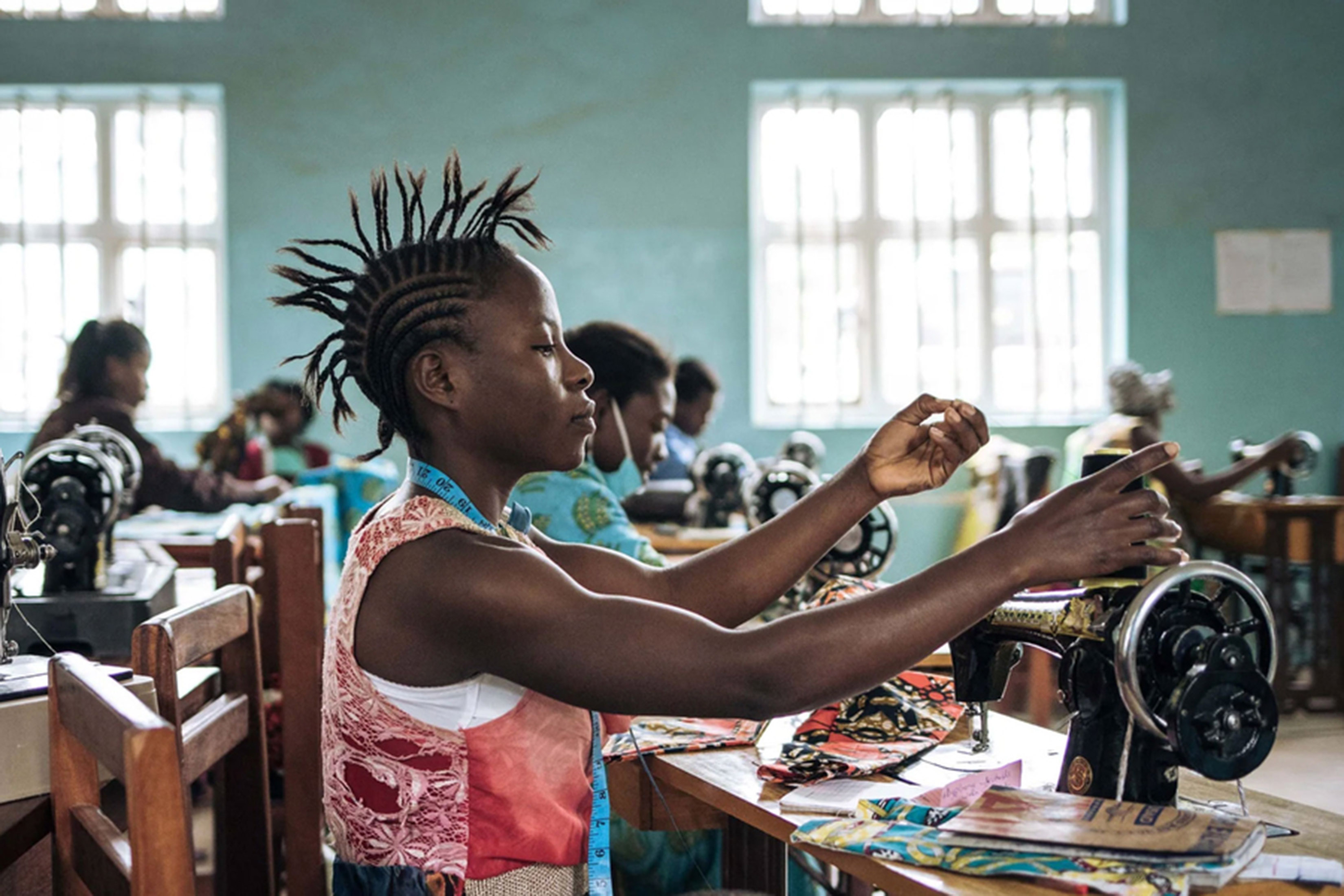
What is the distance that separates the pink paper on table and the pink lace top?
37cm

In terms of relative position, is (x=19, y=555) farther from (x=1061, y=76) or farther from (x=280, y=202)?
(x=1061, y=76)

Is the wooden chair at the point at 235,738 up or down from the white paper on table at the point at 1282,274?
down

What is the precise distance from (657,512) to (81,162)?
449cm

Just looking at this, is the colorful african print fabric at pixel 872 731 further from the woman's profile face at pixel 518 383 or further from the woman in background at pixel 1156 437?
the woman in background at pixel 1156 437

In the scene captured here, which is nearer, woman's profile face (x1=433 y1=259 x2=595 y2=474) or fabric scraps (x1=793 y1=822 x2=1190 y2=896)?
fabric scraps (x1=793 y1=822 x2=1190 y2=896)

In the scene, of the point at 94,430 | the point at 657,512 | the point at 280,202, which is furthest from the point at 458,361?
the point at 280,202

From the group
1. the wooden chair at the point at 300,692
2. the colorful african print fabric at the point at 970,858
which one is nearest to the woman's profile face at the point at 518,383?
the colorful african print fabric at the point at 970,858

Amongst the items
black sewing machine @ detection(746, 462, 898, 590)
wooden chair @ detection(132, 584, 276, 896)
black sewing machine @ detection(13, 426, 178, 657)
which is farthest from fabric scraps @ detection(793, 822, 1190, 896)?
black sewing machine @ detection(13, 426, 178, 657)

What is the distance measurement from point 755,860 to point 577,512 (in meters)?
0.87

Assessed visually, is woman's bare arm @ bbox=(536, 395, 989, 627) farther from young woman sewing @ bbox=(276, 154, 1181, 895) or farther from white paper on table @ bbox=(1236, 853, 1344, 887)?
white paper on table @ bbox=(1236, 853, 1344, 887)

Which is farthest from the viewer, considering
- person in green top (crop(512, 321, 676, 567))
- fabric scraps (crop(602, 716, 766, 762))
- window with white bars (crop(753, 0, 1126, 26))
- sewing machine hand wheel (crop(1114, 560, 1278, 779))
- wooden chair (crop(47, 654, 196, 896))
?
window with white bars (crop(753, 0, 1126, 26))

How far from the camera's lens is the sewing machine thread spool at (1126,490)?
118 centimetres

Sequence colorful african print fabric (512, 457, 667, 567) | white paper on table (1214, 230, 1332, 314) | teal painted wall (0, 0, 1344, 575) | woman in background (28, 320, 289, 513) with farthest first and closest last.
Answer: white paper on table (1214, 230, 1332, 314), teal painted wall (0, 0, 1344, 575), woman in background (28, 320, 289, 513), colorful african print fabric (512, 457, 667, 567)

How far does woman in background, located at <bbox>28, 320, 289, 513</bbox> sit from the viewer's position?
12.5 ft
